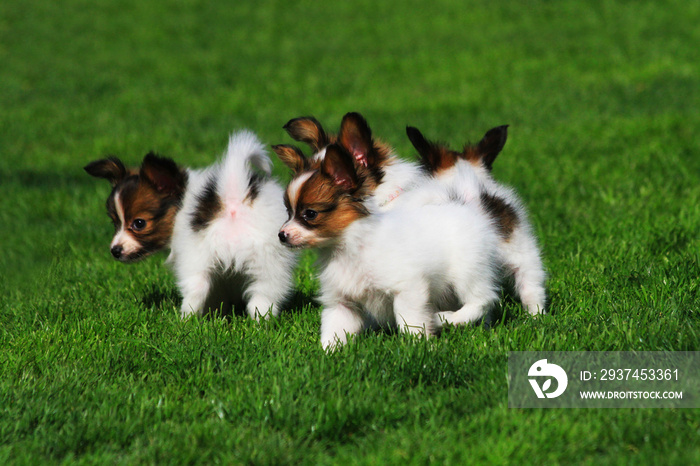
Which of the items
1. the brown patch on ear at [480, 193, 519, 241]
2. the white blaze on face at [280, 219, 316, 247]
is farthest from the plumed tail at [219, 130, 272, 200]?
the brown patch on ear at [480, 193, 519, 241]

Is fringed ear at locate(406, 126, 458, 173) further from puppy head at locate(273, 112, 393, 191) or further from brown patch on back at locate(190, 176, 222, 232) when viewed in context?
brown patch on back at locate(190, 176, 222, 232)

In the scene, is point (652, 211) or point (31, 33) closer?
point (652, 211)

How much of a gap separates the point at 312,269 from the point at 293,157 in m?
1.95

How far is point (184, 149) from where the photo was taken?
492 inches

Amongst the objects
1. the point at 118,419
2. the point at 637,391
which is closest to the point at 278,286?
the point at 118,419

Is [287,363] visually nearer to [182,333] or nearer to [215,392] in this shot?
[215,392]

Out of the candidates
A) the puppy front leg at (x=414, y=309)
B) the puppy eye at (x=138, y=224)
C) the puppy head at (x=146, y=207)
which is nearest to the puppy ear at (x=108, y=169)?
the puppy head at (x=146, y=207)

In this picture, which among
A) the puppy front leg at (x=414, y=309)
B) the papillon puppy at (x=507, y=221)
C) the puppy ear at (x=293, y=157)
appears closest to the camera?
the puppy front leg at (x=414, y=309)

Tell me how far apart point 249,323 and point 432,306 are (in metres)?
1.33

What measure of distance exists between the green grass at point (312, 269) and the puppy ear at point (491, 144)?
1145 millimetres

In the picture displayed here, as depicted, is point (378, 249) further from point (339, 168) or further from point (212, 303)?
point (212, 303)

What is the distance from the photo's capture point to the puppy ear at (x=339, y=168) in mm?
Answer: 4520

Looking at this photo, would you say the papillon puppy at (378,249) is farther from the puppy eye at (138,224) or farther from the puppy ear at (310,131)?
the puppy eye at (138,224)

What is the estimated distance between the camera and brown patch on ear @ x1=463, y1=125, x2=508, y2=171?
598 centimetres
